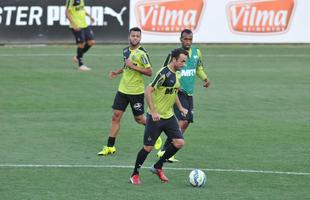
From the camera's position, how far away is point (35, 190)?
1259cm

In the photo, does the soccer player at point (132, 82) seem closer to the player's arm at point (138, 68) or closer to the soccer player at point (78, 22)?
the player's arm at point (138, 68)

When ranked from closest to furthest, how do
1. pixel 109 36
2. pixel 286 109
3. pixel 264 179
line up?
1. pixel 264 179
2. pixel 286 109
3. pixel 109 36

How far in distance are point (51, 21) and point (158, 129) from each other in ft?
63.5

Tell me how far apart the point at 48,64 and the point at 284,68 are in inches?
286

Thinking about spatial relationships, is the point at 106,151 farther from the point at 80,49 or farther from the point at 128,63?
the point at 80,49

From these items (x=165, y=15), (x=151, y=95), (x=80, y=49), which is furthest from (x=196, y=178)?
(x=165, y=15)

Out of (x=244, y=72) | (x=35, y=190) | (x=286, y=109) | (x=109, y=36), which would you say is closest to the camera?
(x=35, y=190)

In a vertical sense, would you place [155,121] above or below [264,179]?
above

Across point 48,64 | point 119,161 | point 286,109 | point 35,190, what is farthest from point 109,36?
point 35,190

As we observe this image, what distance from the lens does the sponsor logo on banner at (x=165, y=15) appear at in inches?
1273

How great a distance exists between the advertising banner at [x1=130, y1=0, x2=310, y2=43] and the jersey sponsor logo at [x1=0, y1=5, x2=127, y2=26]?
1.23 metres

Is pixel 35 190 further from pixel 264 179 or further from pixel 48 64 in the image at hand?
pixel 48 64

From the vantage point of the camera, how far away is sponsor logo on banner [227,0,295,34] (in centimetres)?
3281

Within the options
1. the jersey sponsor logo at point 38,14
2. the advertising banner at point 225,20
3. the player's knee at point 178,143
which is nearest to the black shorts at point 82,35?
the jersey sponsor logo at point 38,14
